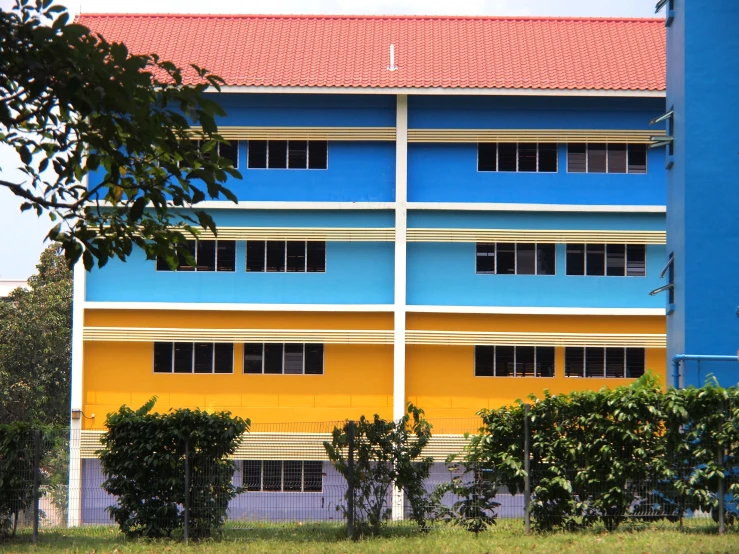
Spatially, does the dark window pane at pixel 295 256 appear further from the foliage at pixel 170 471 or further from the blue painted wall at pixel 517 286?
the foliage at pixel 170 471

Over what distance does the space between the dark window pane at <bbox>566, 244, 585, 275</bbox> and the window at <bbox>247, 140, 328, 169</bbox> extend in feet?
22.5

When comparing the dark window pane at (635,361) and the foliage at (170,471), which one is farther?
the dark window pane at (635,361)

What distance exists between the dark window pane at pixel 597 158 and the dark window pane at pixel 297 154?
751 centimetres

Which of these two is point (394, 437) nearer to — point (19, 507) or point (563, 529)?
point (563, 529)

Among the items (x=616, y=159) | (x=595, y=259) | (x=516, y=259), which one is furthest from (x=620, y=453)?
(x=616, y=159)

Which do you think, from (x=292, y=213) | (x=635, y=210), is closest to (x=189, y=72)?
(x=292, y=213)

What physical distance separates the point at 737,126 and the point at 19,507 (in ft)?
46.0

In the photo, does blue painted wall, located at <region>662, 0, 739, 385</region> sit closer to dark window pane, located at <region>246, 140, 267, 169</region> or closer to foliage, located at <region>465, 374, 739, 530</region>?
foliage, located at <region>465, 374, 739, 530</region>

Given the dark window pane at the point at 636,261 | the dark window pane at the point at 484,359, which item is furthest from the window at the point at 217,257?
the dark window pane at the point at 636,261

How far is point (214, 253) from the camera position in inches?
1096

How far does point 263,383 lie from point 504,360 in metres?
6.36

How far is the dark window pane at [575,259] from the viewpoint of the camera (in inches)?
1094

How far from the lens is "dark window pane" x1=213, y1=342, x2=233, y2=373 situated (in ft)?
90.9

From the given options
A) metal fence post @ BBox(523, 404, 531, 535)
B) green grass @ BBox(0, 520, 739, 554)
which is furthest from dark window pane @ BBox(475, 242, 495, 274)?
green grass @ BBox(0, 520, 739, 554)
